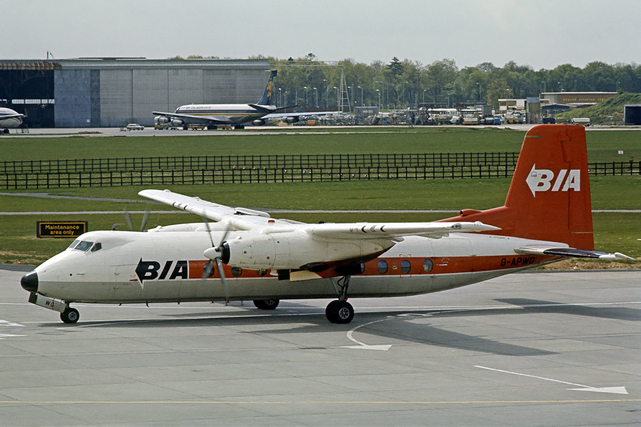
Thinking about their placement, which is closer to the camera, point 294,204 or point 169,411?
point 169,411

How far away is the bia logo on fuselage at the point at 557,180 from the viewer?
100ft

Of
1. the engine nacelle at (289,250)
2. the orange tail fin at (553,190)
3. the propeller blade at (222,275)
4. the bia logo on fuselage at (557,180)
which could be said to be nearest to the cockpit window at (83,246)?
the propeller blade at (222,275)

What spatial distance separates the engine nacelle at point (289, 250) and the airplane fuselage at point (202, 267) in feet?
5.57

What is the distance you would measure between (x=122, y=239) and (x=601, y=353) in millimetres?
15756

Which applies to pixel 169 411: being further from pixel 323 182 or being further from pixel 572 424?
pixel 323 182

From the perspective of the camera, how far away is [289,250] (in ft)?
82.4

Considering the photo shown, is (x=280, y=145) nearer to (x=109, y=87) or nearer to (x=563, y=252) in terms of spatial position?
(x=109, y=87)

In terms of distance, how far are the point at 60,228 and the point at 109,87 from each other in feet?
474

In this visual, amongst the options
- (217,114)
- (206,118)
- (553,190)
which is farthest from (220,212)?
(217,114)

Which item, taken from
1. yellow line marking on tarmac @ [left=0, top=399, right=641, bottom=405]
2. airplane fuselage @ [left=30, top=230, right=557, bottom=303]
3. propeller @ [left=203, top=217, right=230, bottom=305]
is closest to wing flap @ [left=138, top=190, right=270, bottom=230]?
airplane fuselage @ [left=30, top=230, right=557, bottom=303]

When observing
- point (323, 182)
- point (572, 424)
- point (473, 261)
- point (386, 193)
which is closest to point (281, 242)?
point (473, 261)

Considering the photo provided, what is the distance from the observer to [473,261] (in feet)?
95.5

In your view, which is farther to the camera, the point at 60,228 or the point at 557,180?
the point at 60,228

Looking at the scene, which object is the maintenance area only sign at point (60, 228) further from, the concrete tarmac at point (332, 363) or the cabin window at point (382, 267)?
the cabin window at point (382, 267)
